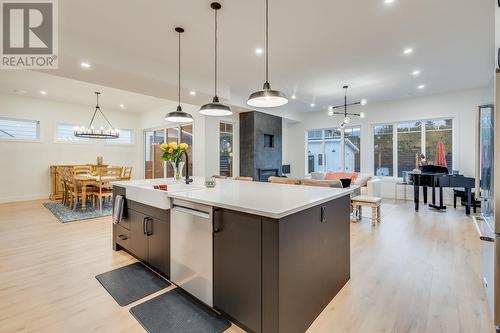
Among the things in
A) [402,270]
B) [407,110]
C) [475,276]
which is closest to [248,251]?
[402,270]

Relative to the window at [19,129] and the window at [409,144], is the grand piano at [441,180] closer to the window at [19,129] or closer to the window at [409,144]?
the window at [409,144]

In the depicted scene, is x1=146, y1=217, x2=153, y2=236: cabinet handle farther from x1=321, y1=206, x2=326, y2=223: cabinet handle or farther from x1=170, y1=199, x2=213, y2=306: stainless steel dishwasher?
x1=321, y1=206, x2=326, y2=223: cabinet handle

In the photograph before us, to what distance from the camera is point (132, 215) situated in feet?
9.04

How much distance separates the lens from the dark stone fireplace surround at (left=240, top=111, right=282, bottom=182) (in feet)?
23.9

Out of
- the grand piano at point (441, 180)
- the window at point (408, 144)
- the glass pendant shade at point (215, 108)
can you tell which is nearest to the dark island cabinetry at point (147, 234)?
the glass pendant shade at point (215, 108)

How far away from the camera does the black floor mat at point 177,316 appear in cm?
171

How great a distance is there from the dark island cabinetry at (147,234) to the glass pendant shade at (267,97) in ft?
4.49

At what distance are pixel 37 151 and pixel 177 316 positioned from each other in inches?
309

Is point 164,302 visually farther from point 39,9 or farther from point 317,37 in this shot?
point 317,37

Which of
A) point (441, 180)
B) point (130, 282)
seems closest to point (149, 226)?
point (130, 282)

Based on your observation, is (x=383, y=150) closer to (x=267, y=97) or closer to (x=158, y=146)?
(x=267, y=97)

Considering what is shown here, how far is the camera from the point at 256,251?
1.52 metres

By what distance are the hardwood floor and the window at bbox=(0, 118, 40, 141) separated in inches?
154

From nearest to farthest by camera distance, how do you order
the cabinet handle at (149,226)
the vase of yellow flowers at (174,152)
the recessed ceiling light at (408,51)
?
the cabinet handle at (149,226) < the vase of yellow flowers at (174,152) < the recessed ceiling light at (408,51)
